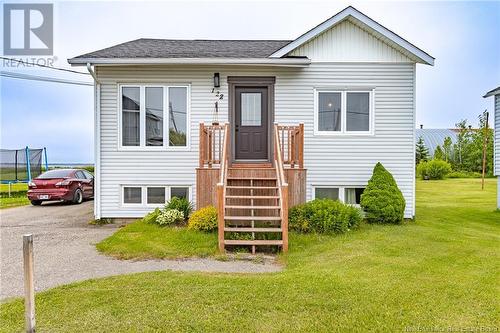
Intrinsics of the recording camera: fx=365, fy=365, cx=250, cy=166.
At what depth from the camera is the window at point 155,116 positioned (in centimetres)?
925

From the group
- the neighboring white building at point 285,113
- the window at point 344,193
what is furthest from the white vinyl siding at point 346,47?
the window at point 344,193

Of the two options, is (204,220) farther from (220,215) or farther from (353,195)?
(353,195)

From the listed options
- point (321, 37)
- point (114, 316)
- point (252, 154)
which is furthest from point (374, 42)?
point (114, 316)

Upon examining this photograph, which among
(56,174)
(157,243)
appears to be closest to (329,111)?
(157,243)

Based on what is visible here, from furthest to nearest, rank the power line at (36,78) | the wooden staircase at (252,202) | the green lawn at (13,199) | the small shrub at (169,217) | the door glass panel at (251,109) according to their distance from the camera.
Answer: the power line at (36,78)
the green lawn at (13,199)
the door glass panel at (251,109)
the small shrub at (169,217)
the wooden staircase at (252,202)

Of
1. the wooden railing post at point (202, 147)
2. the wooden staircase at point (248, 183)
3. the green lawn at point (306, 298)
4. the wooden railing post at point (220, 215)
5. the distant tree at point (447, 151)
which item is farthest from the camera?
the distant tree at point (447, 151)

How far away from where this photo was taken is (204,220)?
745 cm

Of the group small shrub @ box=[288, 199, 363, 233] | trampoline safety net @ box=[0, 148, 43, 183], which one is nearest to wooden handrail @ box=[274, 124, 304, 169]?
small shrub @ box=[288, 199, 363, 233]

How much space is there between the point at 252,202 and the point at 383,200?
3.27 m

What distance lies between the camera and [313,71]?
9.25 meters

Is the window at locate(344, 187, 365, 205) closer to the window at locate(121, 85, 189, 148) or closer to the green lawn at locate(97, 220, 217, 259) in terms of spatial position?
the green lawn at locate(97, 220, 217, 259)

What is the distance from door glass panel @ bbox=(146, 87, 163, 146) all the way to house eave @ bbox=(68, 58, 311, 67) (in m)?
0.92

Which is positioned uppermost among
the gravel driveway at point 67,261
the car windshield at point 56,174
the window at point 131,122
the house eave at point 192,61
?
the house eave at point 192,61

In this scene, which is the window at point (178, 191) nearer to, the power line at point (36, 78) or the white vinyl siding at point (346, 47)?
the white vinyl siding at point (346, 47)
